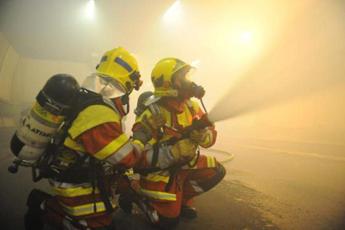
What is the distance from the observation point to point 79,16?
462 inches

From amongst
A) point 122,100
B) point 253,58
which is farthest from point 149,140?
point 253,58

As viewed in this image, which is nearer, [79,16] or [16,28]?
[79,16]

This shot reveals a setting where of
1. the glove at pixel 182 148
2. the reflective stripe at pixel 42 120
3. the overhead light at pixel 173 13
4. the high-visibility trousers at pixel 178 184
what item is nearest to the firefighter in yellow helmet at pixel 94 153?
the reflective stripe at pixel 42 120

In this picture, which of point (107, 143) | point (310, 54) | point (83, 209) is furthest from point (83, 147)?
point (310, 54)

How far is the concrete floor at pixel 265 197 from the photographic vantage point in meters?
3.39

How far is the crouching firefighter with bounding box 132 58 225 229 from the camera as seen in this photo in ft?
9.50

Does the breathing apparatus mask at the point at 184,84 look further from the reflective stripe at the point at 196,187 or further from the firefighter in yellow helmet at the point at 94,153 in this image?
the reflective stripe at the point at 196,187

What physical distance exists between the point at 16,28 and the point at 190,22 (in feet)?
25.2

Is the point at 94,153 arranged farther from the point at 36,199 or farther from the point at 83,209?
the point at 36,199

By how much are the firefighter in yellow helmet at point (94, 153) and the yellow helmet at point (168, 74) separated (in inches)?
25.7

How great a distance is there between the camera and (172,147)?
2859mm

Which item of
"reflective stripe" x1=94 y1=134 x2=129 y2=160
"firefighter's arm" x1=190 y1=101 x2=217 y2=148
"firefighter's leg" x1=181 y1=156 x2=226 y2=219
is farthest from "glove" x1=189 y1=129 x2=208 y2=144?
"firefighter's leg" x1=181 y1=156 x2=226 y2=219

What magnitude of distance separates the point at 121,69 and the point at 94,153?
956mm

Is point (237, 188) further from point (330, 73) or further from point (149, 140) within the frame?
point (330, 73)
